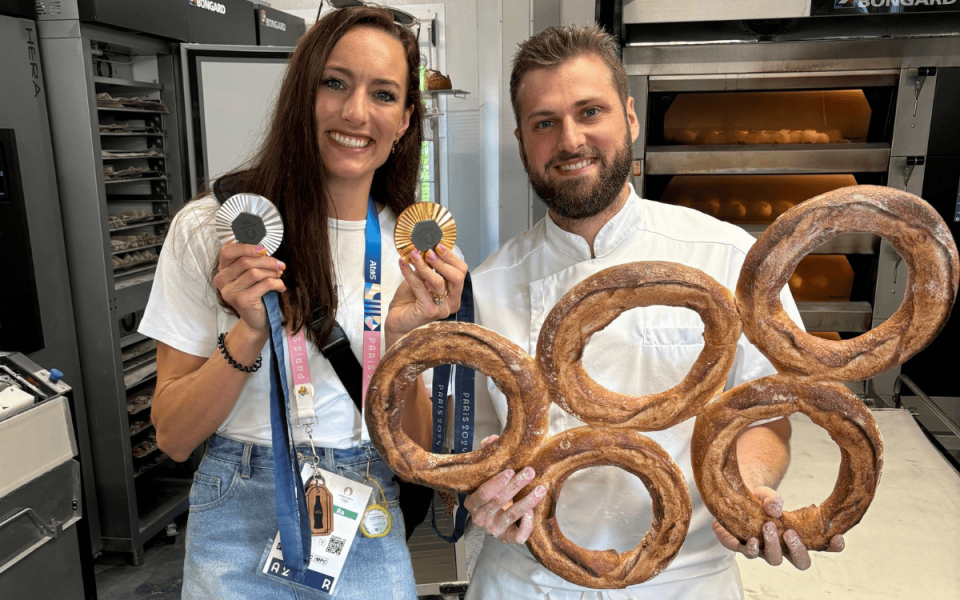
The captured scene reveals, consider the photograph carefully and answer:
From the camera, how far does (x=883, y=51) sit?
9.13 ft

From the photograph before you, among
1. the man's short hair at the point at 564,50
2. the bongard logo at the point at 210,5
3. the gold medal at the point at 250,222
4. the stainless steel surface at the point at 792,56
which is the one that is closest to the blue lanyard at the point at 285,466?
the gold medal at the point at 250,222

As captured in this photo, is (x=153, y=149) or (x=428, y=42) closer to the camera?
(x=153, y=149)

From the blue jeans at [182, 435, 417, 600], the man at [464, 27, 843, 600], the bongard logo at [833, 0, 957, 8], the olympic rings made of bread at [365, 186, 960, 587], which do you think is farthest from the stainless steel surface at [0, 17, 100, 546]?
the bongard logo at [833, 0, 957, 8]

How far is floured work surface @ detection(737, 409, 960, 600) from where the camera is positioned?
1.49m

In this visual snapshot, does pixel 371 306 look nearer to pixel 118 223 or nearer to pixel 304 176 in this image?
pixel 304 176

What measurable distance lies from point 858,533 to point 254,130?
315 centimetres

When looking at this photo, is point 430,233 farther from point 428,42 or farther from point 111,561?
point 428,42

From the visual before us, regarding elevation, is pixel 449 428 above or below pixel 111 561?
above

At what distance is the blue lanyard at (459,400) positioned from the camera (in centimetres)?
135

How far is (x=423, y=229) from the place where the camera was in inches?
46.4

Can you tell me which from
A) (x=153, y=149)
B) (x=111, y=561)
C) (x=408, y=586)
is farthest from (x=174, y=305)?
(x=111, y=561)

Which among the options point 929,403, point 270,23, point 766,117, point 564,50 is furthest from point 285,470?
point 270,23

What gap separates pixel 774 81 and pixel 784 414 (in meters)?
2.22

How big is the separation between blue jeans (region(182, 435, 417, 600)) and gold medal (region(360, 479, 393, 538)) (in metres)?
0.06
